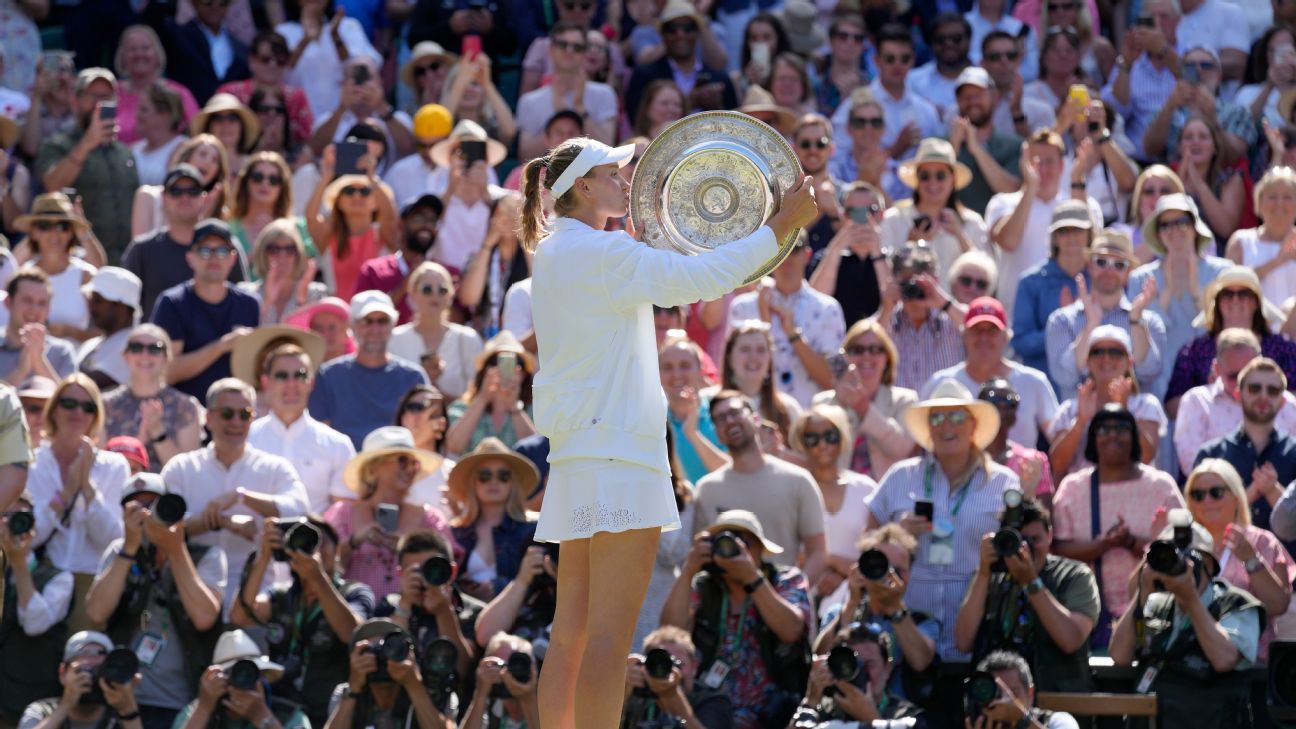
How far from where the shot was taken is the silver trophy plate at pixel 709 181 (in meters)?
6.80

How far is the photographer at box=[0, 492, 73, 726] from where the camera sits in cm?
1067

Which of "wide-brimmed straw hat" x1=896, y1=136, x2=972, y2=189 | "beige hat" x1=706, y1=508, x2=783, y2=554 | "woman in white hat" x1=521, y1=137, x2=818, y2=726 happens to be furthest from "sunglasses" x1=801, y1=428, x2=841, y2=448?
"woman in white hat" x1=521, y1=137, x2=818, y2=726

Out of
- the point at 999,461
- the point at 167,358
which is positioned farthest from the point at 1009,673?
the point at 167,358

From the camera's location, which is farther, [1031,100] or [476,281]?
[1031,100]

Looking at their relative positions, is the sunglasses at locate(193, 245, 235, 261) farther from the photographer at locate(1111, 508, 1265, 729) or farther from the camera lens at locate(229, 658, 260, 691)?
the photographer at locate(1111, 508, 1265, 729)

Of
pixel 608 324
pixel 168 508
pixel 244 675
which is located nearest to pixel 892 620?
pixel 244 675

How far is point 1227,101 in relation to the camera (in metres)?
16.4

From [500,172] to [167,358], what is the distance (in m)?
4.69

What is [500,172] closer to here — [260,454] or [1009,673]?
[260,454]

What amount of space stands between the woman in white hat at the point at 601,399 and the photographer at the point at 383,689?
318 cm

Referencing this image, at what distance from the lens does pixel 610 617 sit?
21.4ft

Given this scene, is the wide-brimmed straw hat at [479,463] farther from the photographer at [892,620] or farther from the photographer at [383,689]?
the photographer at [892,620]

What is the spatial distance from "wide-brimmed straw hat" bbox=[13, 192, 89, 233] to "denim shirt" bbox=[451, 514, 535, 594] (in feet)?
13.2

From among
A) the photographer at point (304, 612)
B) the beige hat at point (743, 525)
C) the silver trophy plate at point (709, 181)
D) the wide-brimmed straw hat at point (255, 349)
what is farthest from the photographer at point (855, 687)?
the wide-brimmed straw hat at point (255, 349)
